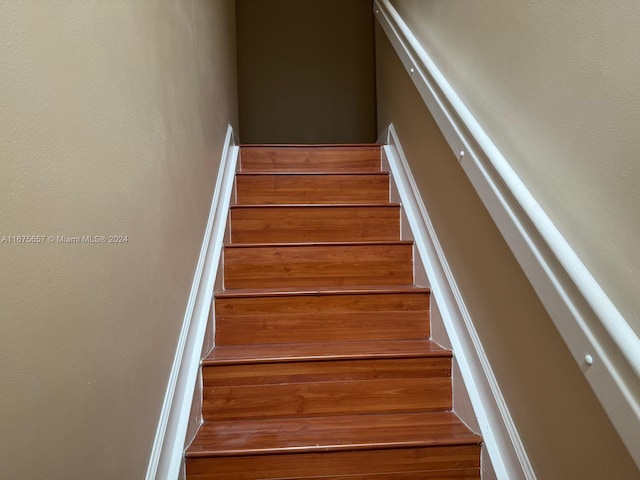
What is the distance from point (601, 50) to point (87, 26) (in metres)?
0.98

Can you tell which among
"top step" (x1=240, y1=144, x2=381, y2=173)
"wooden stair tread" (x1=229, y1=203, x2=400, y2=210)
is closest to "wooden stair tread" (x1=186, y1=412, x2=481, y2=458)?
"wooden stair tread" (x1=229, y1=203, x2=400, y2=210)

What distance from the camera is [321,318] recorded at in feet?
5.73

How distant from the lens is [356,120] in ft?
12.2

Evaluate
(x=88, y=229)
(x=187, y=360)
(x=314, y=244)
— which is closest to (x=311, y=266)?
(x=314, y=244)

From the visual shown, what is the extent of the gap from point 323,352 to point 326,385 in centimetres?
11

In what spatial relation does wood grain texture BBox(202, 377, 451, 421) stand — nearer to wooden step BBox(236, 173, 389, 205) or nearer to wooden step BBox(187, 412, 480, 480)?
wooden step BBox(187, 412, 480, 480)

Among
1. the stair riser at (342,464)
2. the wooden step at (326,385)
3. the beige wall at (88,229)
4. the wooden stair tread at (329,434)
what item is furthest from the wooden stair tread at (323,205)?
the stair riser at (342,464)

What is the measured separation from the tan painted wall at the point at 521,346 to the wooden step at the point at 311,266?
32 centimetres

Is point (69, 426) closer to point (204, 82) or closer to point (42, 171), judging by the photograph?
point (42, 171)

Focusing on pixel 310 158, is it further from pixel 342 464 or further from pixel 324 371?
pixel 342 464

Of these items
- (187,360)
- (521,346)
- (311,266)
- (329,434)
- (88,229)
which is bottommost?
(329,434)

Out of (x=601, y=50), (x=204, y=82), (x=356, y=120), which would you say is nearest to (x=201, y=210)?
(x=204, y=82)

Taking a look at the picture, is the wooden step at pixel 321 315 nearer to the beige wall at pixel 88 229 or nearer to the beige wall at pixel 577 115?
the beige wall at pixel 88 229

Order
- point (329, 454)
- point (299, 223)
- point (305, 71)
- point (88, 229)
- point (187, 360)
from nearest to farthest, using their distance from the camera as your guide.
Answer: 1. point (88, 229)
2. point (329, 454)
3. point (187, 360)
4. point (299, 223)
5. point (305, 71)
